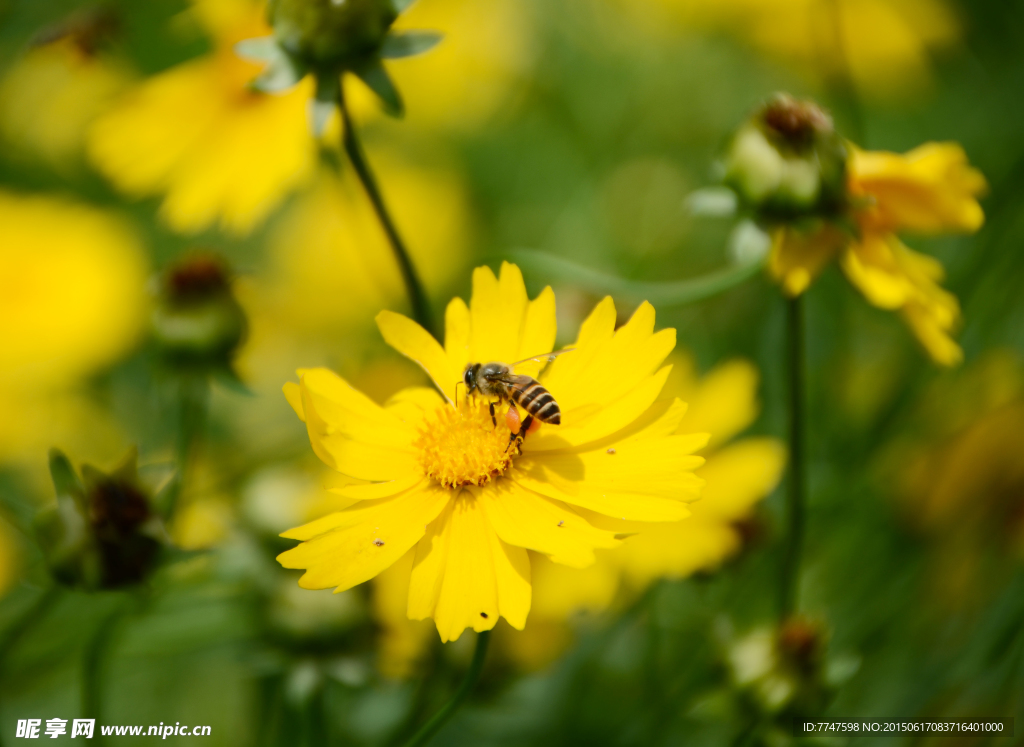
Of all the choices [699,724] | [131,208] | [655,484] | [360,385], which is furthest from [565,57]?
[655,484]

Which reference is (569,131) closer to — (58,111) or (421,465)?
(58,111)

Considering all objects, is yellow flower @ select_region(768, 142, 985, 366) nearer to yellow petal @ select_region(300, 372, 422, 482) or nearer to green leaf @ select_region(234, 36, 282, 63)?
yellow petal @ select_region(300, 372, 422, 482)

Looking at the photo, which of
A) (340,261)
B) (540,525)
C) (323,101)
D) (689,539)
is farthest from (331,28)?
(340,261)

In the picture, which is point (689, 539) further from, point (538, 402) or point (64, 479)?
point (64, 479)

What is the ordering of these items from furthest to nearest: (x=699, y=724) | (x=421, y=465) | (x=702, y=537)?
(x=699, y=724), (x=702, y=537), (x=421, y=465)

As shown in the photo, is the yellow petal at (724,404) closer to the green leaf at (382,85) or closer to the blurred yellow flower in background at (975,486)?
the blurred yellow flower in background at (975,486)

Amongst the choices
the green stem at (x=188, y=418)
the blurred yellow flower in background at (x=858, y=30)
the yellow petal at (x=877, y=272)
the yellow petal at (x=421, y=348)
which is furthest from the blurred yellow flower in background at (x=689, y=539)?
the blurred yellow flower in background at (x=858, y=30)

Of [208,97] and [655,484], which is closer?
[655,484]
